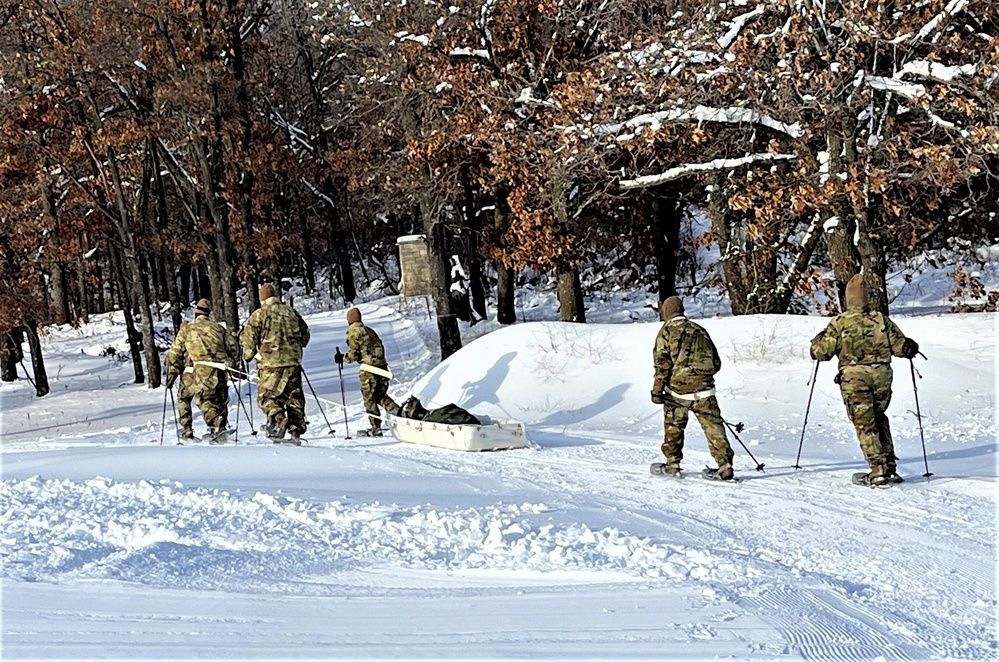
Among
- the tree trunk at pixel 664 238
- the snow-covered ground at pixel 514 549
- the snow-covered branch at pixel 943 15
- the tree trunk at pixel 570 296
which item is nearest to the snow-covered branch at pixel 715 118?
the snow-covered branch at pixel 943 15

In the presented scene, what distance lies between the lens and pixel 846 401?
404 inches

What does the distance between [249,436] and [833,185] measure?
32.4ft

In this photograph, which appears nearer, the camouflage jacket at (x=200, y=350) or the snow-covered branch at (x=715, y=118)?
the camouflage jacket at (x=200, y=350)

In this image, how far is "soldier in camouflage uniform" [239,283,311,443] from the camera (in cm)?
1423

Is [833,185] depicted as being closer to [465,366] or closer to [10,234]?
[465,366]

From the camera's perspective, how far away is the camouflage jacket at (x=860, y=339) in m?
10.1

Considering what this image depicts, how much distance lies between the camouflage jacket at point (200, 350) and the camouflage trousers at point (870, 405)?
882cm

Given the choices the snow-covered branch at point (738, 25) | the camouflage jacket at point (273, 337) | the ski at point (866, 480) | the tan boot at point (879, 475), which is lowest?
the ski at point (866, 480)

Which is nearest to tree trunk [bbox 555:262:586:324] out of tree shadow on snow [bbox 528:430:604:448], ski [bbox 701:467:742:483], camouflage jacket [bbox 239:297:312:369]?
tree shadow on snow [bbox 528:430:604:448]

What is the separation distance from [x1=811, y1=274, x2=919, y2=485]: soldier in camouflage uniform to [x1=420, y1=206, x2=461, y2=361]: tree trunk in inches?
551

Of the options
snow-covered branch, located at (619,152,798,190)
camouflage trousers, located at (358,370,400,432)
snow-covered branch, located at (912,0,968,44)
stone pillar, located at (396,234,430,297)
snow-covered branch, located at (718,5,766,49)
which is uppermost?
snow-covered branch, located at (718,5,766,49)

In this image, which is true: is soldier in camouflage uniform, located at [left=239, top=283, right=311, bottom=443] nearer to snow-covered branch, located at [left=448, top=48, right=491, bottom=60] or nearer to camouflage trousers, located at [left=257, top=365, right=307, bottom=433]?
camouflage trousers, located at [left=257, top=365, right=307, bottom=433]

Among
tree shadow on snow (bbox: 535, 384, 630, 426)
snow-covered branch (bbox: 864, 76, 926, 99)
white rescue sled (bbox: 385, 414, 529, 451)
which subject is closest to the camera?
white rescue sled (bbox: 385, 414, 529, 451)

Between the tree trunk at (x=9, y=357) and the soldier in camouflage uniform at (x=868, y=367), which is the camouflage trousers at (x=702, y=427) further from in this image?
the tree trunk at (x=9, y=357)
